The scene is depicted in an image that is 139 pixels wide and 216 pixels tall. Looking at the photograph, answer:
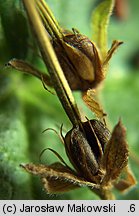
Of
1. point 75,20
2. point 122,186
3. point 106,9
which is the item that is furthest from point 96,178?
point 75,20

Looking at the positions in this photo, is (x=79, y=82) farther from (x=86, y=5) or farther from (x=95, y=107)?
(x=86, y=5)

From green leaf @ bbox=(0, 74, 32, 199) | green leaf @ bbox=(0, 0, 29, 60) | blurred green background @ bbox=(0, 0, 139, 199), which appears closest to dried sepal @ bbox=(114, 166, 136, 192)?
blurred green background @ bbox=(0, 0, 139, 199)

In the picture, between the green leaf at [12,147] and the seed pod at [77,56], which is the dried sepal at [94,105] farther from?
the green leaf at [12,147]

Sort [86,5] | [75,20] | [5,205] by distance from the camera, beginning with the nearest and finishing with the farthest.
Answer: [5,205] < [75,20] < [86,5]

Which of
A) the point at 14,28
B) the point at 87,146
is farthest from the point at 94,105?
the point at 14,28

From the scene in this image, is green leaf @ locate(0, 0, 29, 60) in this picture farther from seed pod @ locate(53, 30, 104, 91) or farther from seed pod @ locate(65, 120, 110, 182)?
seed pod @ locate(65, 120, 110, 182)
